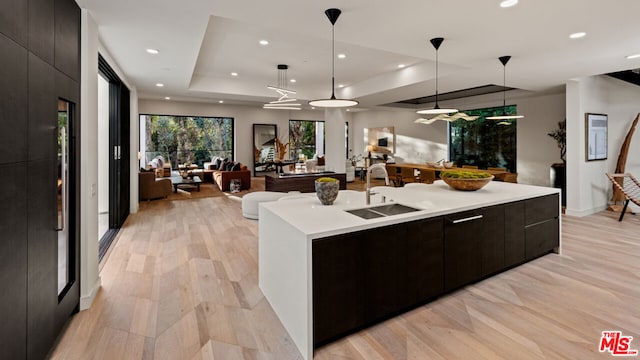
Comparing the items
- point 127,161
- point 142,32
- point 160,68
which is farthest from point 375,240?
point 127,161

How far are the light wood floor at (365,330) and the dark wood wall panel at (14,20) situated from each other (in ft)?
6.18

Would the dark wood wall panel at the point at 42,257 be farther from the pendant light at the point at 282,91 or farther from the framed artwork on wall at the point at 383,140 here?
the framed artwork on wall at the point at 383,140

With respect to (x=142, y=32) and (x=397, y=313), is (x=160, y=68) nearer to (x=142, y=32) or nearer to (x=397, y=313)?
(x=142, y=32)

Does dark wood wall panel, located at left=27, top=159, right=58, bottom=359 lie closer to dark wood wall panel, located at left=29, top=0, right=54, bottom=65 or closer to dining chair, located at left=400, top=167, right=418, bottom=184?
dark wood wall panel, located at left=29, top=0, right=54, bottom=65

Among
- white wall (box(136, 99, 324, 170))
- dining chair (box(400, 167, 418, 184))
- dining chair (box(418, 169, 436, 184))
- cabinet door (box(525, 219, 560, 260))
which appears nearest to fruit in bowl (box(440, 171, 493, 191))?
cabinet door (box(525, 219, 560, 260))

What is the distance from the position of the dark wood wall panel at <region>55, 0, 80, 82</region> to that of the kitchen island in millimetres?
1778

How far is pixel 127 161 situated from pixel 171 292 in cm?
393

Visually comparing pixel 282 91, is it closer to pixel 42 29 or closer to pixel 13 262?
pixel 42 29

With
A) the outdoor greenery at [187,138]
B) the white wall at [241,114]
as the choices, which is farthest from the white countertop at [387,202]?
the outdoor greenery at [187,138]

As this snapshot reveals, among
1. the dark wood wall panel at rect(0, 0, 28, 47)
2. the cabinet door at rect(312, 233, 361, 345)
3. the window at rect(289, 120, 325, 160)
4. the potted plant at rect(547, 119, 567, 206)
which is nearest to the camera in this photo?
the dark wood wall panel at rect(0, 0, 28, 47)

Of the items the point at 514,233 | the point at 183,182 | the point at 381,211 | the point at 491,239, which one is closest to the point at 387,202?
the point at 381,211

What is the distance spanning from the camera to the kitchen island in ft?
Answer: 6.61

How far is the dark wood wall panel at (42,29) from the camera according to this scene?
5.86ft

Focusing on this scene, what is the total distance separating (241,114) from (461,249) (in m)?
10.1
